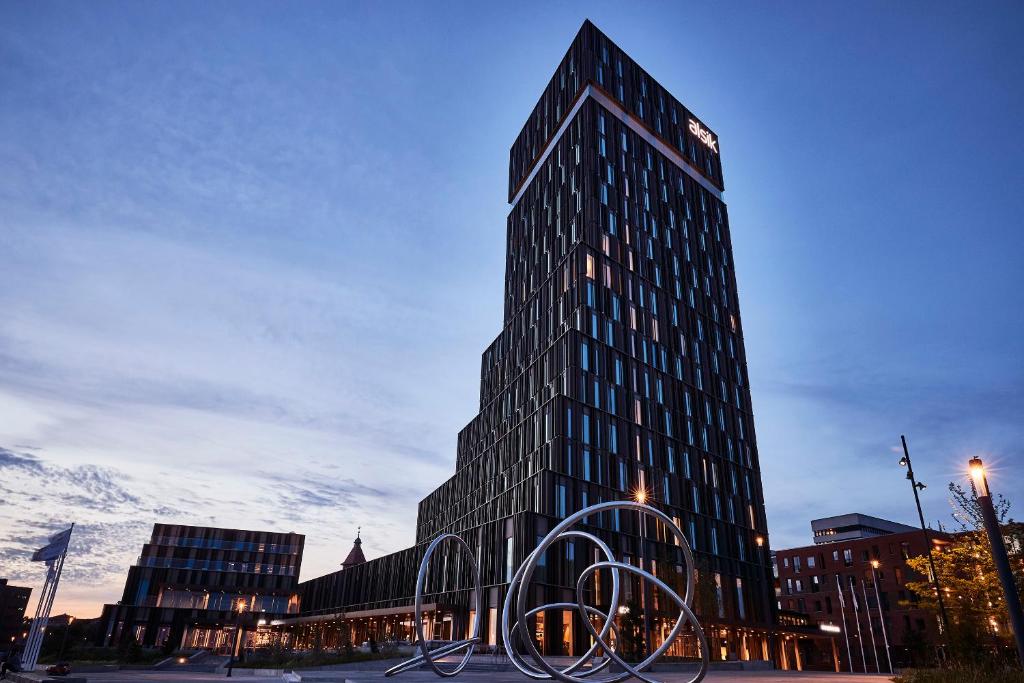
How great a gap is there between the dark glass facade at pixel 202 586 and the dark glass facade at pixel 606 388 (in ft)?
65.1

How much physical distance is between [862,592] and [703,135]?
243ft

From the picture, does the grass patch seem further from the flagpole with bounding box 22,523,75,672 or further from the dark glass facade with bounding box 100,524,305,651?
the dark glass facade with bounding box 100,524,305,651

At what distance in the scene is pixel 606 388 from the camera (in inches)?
2522

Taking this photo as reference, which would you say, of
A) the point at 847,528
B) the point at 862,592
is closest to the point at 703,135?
the point at 862,592

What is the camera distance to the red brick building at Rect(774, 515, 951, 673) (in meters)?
82.3

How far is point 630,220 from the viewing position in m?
78.2

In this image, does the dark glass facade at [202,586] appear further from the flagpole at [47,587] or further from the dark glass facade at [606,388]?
the flagpole at [47,587]

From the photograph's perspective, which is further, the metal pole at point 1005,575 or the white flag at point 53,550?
the white flag at point 53,550

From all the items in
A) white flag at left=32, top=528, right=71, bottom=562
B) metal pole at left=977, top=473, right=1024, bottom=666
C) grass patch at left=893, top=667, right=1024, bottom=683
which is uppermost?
white flag at left=32, top=528, right=71, bottom=562

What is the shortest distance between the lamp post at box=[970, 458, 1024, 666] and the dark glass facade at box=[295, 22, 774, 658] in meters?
38.3

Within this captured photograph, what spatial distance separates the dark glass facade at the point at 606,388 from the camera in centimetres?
5653

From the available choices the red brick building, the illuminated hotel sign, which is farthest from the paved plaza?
the illuminated hotel sign

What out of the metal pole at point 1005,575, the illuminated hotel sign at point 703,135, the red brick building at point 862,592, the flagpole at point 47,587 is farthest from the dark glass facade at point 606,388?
the metal pole at point 1005,575

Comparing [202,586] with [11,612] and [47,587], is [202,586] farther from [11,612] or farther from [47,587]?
[47,587]
